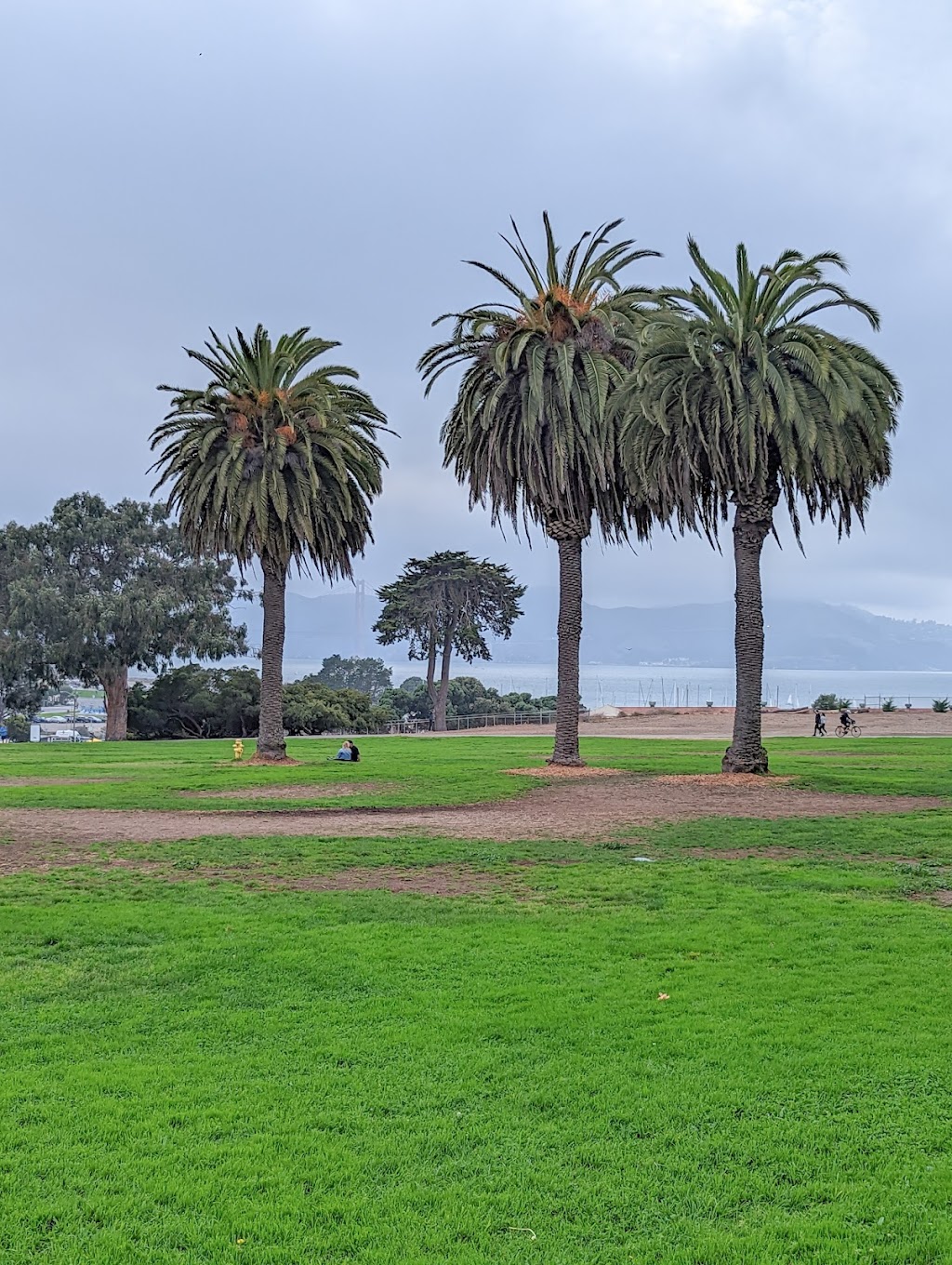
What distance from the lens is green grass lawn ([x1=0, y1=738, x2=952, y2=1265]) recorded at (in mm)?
4812

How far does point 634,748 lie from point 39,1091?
34.2 m

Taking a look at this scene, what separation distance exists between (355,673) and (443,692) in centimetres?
5080

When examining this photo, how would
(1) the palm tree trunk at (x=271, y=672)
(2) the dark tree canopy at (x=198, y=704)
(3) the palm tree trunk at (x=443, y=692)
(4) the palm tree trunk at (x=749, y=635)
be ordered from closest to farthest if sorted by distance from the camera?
(4) the palm tree trunk at (x=749, y=635) → (1) the palm tree trunk at (x=271, y=672) → (2) the dark tree canopy at (x=198, y=704) → (3) the palm tree trunk at (x=443, y=692)

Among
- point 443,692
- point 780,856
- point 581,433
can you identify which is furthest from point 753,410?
point 443,692

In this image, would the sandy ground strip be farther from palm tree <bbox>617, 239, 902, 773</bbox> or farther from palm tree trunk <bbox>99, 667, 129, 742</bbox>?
palm tree <bbox>617, 239, 902, 773</bbox>

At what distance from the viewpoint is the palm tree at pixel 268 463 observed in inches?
1258

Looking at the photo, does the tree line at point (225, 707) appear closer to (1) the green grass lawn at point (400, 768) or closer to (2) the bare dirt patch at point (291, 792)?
(1) the green grass lawn at point (400, 768)

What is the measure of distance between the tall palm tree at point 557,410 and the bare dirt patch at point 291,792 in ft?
21.7

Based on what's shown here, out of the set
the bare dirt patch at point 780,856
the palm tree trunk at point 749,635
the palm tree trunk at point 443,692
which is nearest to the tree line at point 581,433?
the palm tree trunk at point 749,635

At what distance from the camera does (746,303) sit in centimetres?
2539

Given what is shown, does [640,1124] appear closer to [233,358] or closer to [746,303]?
[746,303]

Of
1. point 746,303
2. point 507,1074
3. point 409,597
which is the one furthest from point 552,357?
point 409,597

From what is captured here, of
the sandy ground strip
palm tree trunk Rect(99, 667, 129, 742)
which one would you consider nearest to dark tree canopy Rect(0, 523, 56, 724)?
palm tree trunk Rect(99, 667, 129, 742)

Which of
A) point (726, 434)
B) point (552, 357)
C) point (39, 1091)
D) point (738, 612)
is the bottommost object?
point (39, 1091)
